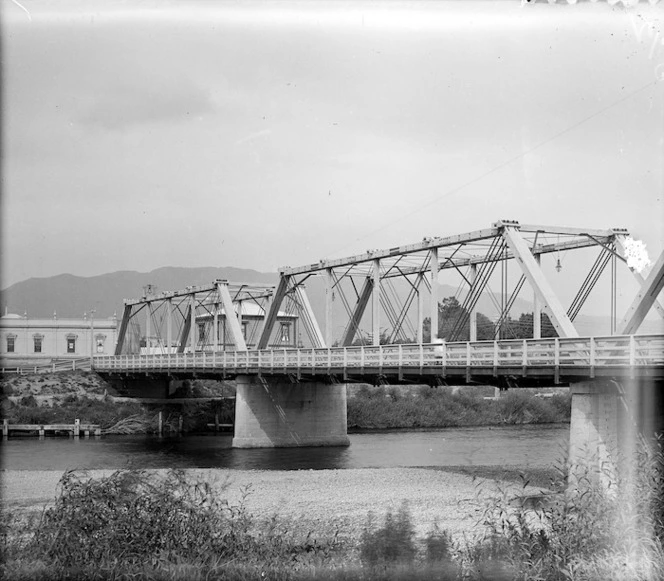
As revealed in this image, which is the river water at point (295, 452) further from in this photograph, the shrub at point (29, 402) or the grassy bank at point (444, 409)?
the shrub at point (29, 402)

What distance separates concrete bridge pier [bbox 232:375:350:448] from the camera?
176ft

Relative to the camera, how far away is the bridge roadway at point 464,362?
2656 cm

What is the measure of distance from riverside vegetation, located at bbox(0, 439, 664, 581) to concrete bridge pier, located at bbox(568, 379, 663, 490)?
36.0 feet

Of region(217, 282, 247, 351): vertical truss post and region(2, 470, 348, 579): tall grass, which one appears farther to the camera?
region(217, 282, 247, 351): vertical truss post

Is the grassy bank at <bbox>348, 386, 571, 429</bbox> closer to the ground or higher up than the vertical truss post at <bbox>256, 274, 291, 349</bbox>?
closer to the ground

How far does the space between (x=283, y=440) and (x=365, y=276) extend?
426 inches

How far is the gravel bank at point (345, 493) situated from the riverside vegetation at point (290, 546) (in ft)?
8.49

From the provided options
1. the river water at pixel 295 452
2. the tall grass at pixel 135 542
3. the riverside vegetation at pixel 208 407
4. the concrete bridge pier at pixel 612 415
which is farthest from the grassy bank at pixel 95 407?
the tall grass at pixel 135 542

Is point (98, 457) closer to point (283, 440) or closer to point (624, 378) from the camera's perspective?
point (283, 440)

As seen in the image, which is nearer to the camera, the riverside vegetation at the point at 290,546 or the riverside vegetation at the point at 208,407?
the riverside vegetation at the point at 290,546

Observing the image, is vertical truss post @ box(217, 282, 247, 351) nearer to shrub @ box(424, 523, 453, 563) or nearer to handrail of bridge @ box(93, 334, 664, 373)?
handrail of bridge @ box(93, 334, 664, 373)

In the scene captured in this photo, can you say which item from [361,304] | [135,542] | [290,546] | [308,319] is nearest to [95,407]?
[308,319]

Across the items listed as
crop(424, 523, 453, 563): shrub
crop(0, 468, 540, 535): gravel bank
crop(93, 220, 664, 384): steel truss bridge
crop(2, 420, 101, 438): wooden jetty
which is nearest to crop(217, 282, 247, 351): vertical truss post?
crop(93, 220, 664, 384): steel truss bridge

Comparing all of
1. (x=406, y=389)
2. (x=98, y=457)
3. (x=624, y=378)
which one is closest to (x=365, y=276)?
(x=98, y=457)
